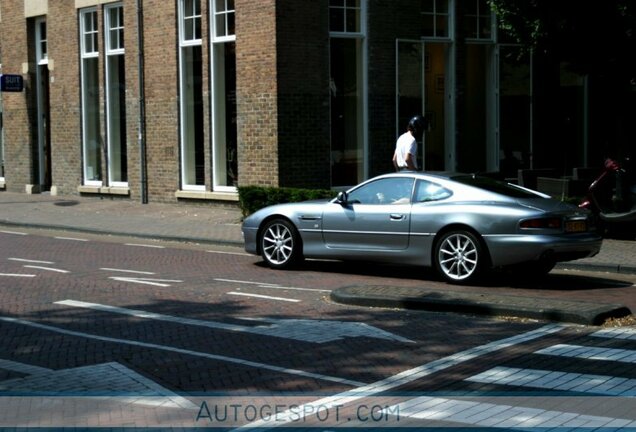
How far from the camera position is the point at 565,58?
19.1m

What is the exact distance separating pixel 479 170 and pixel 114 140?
9131 millimetres

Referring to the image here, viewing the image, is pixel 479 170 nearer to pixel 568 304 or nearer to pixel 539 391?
pixel 568 304

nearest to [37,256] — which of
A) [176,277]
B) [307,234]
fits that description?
[176,277]

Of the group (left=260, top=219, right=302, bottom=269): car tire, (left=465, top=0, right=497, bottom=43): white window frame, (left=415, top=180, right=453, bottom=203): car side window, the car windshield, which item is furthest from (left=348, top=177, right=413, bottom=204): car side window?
(left=465, top=0, right=497, bottom=43): white window frame

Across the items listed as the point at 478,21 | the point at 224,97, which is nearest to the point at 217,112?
the point at 224,97

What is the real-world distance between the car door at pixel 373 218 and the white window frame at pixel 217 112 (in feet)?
29.5

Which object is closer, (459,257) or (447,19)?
(459,257)

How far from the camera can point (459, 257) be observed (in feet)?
43.8

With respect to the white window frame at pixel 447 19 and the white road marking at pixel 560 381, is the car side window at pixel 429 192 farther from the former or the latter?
the white window frame at pixel 447 19

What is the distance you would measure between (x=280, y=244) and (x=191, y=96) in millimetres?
10118

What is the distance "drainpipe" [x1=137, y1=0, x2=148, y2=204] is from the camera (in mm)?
25391

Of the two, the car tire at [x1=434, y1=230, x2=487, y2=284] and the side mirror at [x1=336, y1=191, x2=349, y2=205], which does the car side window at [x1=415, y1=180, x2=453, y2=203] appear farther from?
the side mirror at [x1=336, y1=191, x2=349, y2=205]

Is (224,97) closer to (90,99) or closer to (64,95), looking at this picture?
(90,99)

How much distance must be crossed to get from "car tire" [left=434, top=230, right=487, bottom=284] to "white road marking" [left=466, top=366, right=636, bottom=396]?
4808mm
